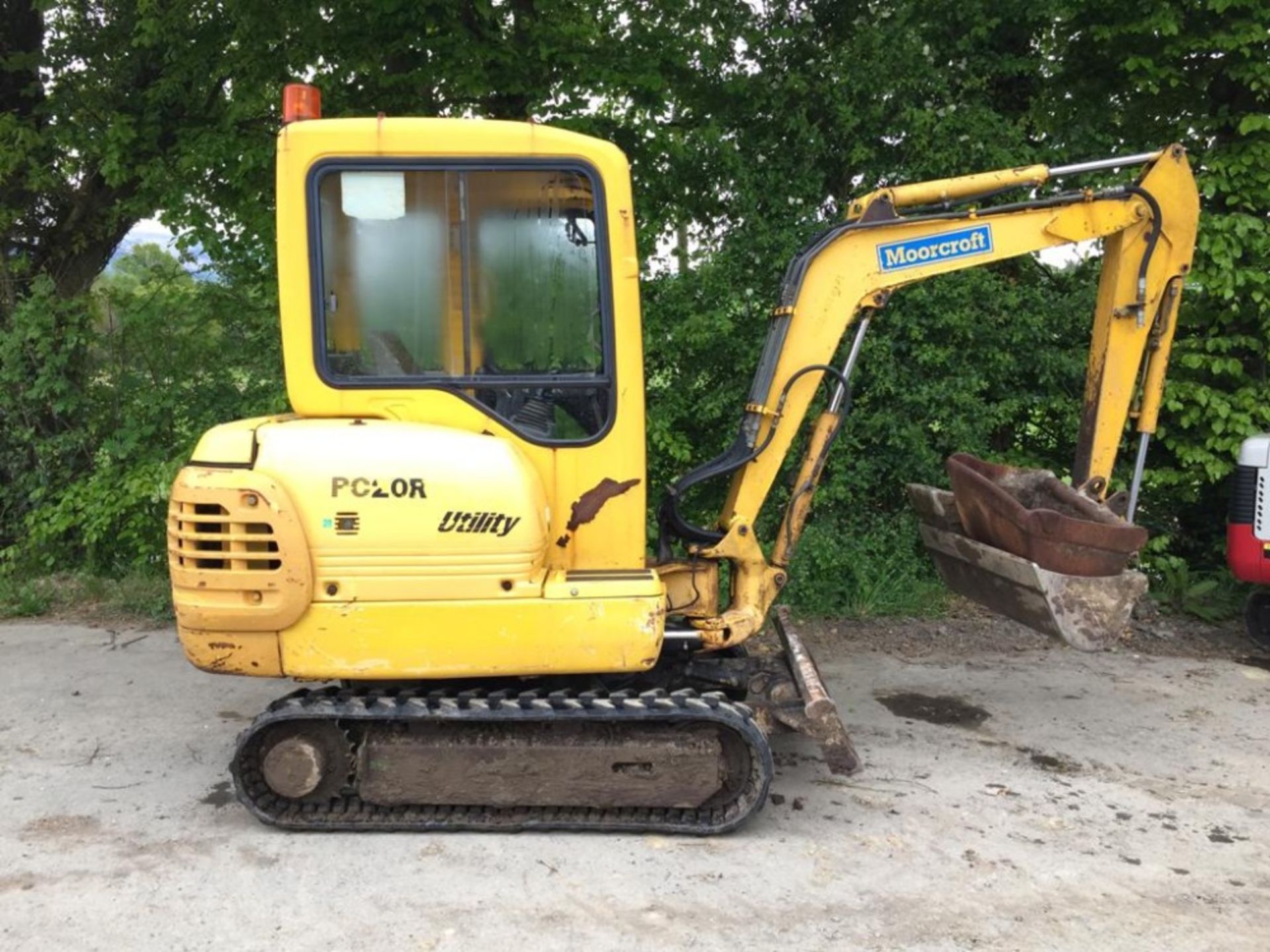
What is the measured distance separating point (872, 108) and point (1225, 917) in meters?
5.69

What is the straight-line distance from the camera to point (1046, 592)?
4.33 metres

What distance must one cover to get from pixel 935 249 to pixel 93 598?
609 cm

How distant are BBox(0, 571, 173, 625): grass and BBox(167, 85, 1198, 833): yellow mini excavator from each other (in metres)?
3.65

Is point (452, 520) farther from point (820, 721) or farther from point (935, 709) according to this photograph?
point (935, 709)

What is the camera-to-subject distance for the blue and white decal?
441 cm

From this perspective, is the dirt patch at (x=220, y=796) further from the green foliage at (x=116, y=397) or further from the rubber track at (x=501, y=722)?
the green foliage at (x=116, y=397)

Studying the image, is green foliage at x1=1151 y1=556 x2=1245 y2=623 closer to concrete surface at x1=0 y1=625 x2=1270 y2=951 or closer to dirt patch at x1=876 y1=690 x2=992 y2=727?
concrete surface at x1=0 y1=625 x2=1270 y2=951

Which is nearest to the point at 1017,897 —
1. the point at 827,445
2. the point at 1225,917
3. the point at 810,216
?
the point at 1225,917

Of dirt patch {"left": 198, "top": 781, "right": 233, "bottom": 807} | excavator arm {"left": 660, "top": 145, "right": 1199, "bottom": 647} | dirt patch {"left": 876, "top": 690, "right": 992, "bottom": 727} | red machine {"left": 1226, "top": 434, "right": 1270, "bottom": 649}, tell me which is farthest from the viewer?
red machine {"left": 1226, "top": 434, "right": 1270, "bottom": 649}

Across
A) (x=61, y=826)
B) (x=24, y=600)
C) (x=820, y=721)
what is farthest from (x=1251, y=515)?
(x=24, y=600)

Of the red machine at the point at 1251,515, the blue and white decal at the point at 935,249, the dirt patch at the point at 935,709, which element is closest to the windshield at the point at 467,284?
the blue and white decal at the point at 935,249

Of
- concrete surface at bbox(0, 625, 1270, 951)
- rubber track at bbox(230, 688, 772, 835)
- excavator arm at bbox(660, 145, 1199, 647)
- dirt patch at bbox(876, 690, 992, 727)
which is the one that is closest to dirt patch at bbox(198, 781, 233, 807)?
concrete surface at bbox(0, 625, 1270, 951)

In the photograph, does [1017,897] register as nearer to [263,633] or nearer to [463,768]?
[463,768]

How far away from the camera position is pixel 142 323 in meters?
7.67
